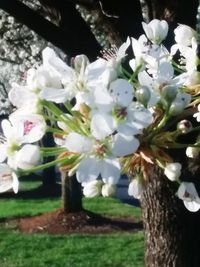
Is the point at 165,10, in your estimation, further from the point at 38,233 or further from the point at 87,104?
the point at 38,233

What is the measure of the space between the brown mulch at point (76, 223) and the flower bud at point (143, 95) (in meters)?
10.4

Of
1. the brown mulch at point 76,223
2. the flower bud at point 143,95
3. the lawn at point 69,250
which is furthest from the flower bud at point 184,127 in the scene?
the brown mulch at point 76,223

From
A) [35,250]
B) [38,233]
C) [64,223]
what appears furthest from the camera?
[64,223]

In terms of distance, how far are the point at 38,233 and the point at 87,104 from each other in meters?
10.5

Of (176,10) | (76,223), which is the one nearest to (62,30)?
(176,10)

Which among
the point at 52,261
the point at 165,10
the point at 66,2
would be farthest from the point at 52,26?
the point at 52,261

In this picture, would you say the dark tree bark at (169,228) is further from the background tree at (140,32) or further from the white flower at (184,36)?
the white flower at (184,36)

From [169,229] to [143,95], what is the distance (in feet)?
16.3

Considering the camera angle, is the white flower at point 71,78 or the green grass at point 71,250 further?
the green grass at point 71,250

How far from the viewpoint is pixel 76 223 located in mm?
12211

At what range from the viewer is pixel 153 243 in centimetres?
616

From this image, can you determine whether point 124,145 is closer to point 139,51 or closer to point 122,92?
point 122,92

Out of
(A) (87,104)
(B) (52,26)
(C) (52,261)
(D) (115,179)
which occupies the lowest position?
(C) (52,261)

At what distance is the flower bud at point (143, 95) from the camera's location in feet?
3.74
